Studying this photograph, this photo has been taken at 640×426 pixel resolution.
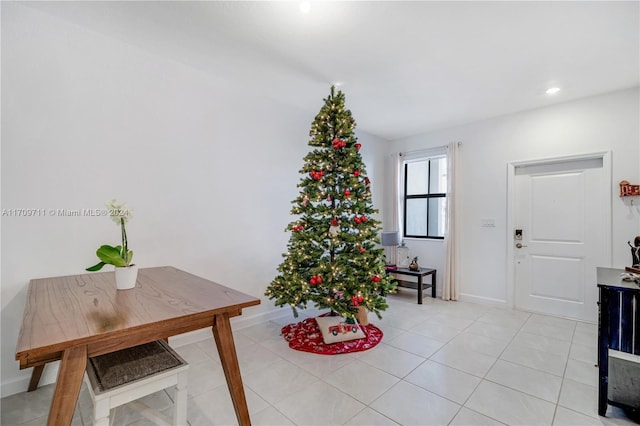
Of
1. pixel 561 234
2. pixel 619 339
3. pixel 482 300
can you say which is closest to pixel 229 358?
pixel 619 339

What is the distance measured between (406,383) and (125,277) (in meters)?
1.98

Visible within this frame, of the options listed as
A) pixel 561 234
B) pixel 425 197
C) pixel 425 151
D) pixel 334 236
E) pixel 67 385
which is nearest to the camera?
pixel 67 385

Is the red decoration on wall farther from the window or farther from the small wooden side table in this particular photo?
the small wooden side table

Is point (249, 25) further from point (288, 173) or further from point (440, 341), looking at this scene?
point (440, 341)

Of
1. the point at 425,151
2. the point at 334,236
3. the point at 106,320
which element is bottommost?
the point at 106,320

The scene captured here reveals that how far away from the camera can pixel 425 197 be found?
476 centimetres

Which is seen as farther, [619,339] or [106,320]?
[619,339]

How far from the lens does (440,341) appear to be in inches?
111

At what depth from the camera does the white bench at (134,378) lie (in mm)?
1196

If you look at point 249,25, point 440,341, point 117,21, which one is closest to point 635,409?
point 440,341

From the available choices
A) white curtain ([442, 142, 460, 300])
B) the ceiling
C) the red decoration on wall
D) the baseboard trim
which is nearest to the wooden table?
the ceiling

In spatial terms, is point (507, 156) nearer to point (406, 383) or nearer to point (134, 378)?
point (406, 383)

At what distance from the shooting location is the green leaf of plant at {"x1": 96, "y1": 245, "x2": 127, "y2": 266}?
1639mm

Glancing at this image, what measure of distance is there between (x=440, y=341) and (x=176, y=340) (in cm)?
249
